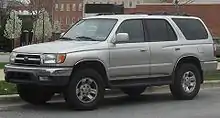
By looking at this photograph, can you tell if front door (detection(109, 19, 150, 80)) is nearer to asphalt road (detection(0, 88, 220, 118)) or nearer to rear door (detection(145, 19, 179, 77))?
rear door (detection(145, 19, 179, 77))

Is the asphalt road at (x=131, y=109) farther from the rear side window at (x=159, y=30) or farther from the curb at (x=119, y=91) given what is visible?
the rear side window at (x=159, y=30)

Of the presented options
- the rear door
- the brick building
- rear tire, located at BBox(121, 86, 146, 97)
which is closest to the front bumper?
the rear door

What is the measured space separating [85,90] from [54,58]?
94cm

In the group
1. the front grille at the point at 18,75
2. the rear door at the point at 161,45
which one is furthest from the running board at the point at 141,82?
the front grille at the point at 18,75

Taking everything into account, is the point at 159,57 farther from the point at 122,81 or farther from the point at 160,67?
the point at 122,81

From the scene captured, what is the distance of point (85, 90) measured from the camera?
34.9 ft

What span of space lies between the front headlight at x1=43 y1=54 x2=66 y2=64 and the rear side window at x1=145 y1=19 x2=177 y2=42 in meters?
2.47

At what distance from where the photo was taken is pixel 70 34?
1180 centimetres

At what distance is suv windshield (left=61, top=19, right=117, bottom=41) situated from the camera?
11.3m

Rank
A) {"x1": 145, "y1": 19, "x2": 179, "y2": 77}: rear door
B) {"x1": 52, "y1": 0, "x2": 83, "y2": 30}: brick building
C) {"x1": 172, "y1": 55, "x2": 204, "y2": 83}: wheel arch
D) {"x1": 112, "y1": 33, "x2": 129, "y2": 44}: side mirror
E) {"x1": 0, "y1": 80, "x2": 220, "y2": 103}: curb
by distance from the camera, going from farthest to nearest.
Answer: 1. {"x1": 52, "y1": 0, "x2": 83, "y2": 30}: brick building
2. {"x1": 172, "y1": 55, "x2": 204, "y2": 83}: wheel arch
3. {"x1": 145, "y1": 19, "x2": 179, "y2": 77}: rear door
4. {"x1": 0, "y1": 80, "x2": 220, "y2": 103}: curb
5. {"x1": 112, "y1": 33, "x2": 129, "y2": 44}: side mirror

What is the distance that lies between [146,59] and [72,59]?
1939 millimetres

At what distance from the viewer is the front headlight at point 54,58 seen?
403 inches

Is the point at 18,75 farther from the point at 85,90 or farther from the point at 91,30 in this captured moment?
the point at 91,30

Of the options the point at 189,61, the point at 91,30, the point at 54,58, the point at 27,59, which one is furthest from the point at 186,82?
the point at 27,59
